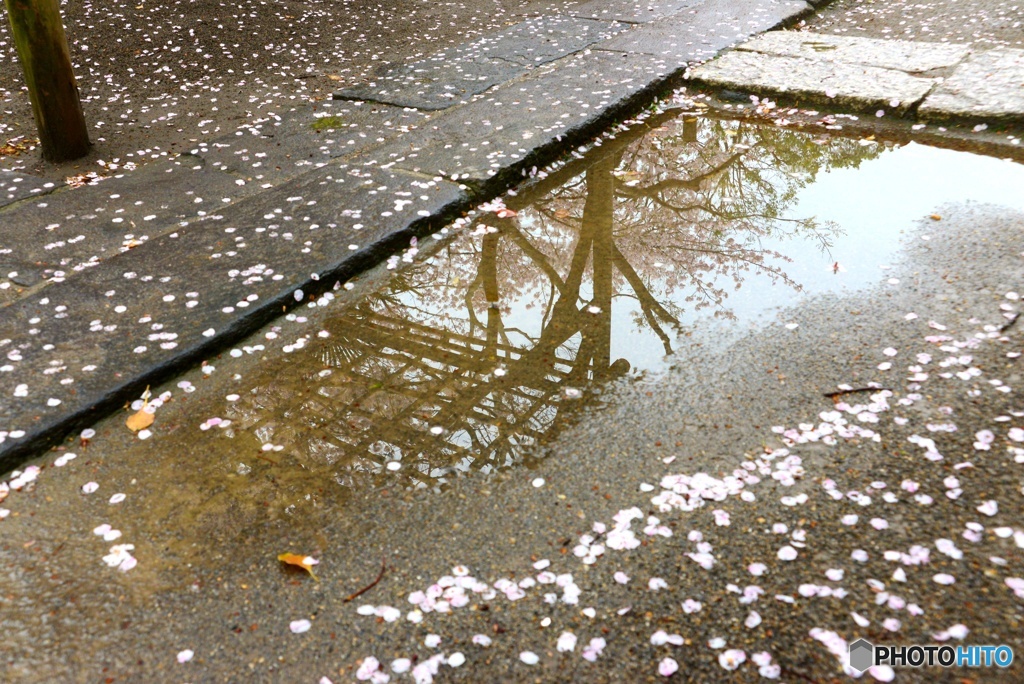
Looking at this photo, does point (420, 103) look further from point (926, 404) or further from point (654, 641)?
point (654, 641)

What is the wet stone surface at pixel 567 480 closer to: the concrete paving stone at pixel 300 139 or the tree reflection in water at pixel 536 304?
the tree reflection in water at pixel 536 304

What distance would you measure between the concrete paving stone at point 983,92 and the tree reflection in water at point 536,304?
614 mm

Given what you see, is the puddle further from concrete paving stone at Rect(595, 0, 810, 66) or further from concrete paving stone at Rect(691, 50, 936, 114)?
concrete paving stone at Rect(595, 0, 810, 66)

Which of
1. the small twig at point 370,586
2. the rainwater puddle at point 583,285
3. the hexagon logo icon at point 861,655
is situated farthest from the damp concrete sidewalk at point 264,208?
the hexagon logo icon at point 861,655

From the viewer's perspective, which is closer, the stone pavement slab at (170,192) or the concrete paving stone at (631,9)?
the stone pavement slab at (170,192)

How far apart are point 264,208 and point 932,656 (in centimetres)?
327

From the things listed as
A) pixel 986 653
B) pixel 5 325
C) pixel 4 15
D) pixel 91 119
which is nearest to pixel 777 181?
pixel 986 653

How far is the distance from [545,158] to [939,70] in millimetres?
2966

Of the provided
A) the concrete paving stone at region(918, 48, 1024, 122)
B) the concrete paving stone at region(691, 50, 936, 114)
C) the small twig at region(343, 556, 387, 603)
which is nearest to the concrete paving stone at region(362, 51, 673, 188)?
the concrete paving stone at region(691, 50, 936, 114)

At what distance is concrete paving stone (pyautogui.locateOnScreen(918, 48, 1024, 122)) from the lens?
4.52m

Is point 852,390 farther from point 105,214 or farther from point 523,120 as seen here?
point 105,214

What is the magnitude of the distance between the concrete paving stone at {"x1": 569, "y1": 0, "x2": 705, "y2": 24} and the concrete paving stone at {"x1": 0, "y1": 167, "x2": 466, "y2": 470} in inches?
156

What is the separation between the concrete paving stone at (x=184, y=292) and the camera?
8.51ft

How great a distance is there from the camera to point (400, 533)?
2.15 metres
